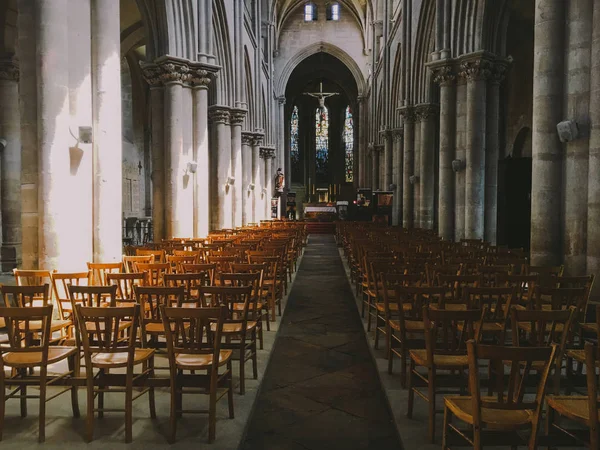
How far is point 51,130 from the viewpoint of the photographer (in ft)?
25.2

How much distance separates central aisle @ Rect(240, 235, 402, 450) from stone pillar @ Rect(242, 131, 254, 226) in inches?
690

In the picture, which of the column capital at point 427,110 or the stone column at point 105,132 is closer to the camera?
the stone column at point 105,132

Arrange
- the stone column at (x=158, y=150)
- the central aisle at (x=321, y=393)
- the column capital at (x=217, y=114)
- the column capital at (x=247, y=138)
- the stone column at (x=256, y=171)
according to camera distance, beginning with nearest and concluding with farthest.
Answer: the central aisle at (x=321, y=393)
the stone column at (x=158, y=150)
the column capital at (x=217, y=114)
the column capital at (x=247, y=138)
the stone column at (x=256, y=171)

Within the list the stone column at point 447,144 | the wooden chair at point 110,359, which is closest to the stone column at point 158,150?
the stone column at point 447,144

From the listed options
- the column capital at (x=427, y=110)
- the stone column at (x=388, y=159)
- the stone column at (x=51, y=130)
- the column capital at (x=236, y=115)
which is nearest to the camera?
the stone column at (x=51, y=130)

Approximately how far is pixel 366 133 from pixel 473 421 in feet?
146

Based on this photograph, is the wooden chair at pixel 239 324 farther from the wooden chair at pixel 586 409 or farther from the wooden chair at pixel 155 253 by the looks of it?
the wooden chair at pixel 155 253

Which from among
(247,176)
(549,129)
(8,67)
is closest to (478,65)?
(549,129)

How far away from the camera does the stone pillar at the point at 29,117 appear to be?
7680mm

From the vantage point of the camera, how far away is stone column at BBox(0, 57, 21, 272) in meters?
14.5

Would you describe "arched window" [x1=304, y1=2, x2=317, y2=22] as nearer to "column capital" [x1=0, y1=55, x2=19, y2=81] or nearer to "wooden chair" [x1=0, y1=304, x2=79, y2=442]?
"column capital" [x1=0, y1=55, x2=19, y2=81]

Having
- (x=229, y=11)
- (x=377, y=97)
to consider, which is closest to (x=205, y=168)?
(x=229, y=11)

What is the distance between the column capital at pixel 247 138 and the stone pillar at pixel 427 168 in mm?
11120

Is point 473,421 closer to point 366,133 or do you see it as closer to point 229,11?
point 229,11
